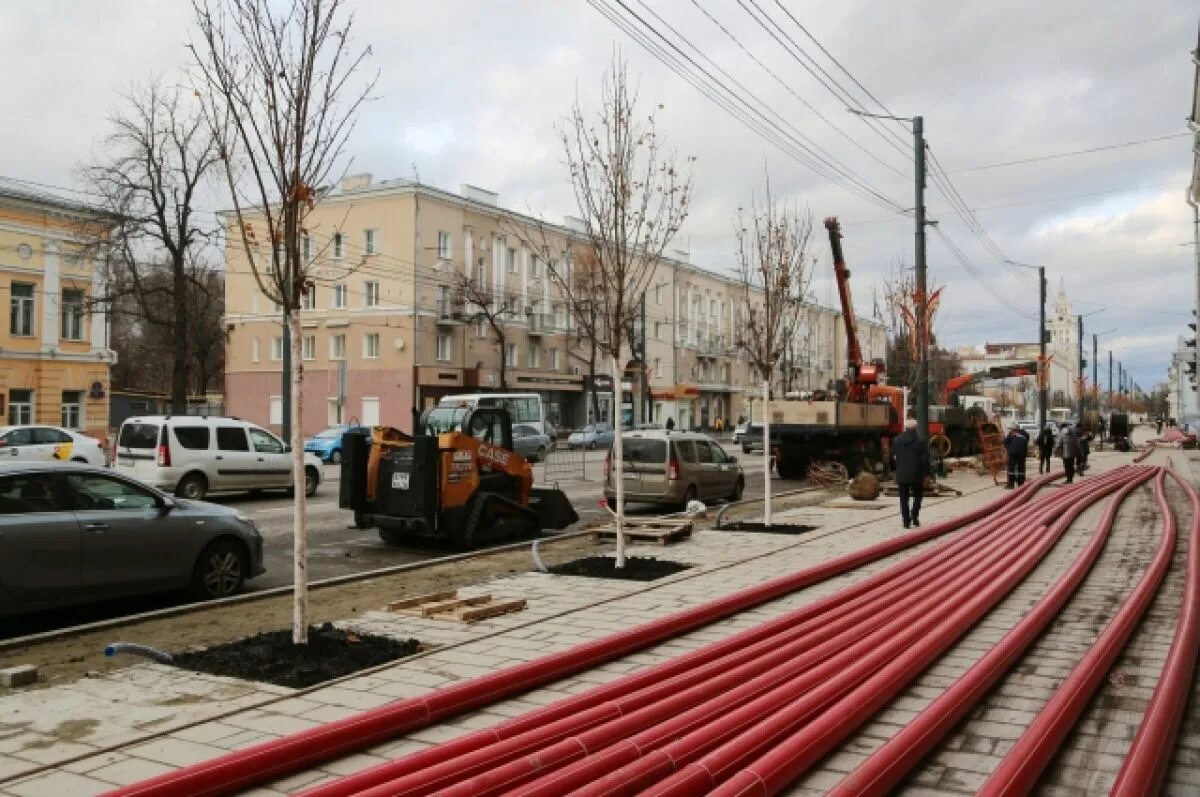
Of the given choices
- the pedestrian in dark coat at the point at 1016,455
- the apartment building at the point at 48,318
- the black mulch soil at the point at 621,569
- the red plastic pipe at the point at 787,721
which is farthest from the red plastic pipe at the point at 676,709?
the apartment building at the point at 48,318

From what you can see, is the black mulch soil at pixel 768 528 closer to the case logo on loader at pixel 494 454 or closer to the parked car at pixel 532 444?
the case logo on loader at pixel 494 454

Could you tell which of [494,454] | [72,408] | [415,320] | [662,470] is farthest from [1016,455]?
[72,408]

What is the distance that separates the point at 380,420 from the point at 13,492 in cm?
4575

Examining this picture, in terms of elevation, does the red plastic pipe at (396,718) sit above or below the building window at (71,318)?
below

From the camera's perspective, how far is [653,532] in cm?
1360

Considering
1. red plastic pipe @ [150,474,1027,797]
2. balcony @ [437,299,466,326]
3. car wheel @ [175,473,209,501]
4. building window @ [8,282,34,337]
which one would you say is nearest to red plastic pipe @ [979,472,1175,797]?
red plastic pipe @ [150,474,1027,797]

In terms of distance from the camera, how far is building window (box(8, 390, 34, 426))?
131ft

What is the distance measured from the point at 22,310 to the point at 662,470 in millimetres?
33104

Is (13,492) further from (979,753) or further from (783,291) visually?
(783,291)

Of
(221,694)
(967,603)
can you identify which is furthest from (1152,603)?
(221,694)

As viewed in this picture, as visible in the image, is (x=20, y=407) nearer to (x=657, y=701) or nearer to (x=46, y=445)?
(x=46, y=445)

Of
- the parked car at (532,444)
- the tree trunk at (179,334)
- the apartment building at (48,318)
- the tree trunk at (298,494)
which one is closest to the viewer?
the tree trunk at (298,494)

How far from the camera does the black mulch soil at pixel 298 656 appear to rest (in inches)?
252

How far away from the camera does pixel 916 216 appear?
22766 mm
